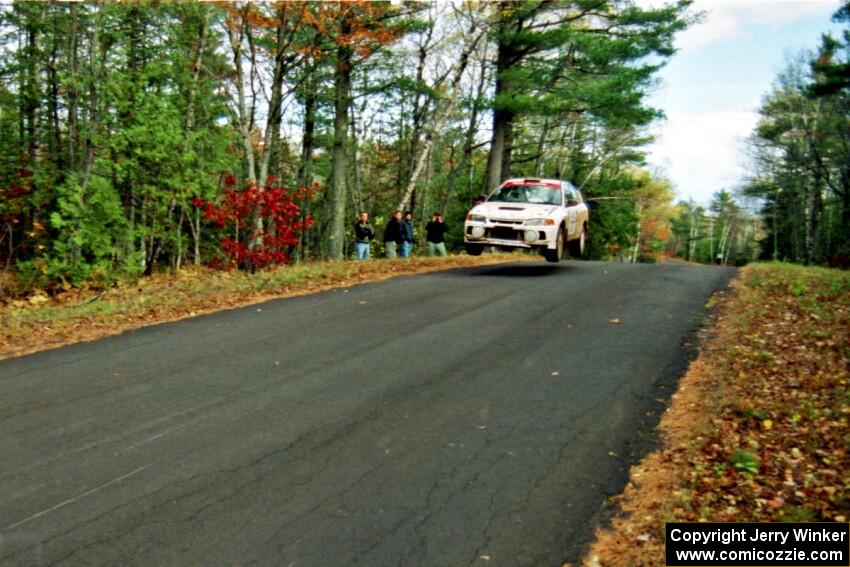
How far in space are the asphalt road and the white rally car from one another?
174 inches

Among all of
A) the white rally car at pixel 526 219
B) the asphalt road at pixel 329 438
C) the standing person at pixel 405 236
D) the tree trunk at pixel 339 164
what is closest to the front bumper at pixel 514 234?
the white rally car at pixel 526 219

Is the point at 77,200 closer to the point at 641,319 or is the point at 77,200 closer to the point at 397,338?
the point at 397,338

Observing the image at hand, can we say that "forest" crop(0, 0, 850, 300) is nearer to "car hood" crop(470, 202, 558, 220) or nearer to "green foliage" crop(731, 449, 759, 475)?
"car hood" crop(470, 202, 558, 220)

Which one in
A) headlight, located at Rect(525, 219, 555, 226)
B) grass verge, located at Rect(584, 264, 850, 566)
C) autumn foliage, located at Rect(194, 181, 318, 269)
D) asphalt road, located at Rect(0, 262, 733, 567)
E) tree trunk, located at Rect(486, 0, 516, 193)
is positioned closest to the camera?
asphalt road, located at Rect(0, 262, 733, 567)

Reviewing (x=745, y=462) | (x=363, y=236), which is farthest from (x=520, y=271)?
(x=745, y=462)

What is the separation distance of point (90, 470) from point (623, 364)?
5.47m

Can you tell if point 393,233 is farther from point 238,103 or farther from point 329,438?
point 329,438

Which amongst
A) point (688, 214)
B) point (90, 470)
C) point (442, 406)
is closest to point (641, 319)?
point (442, 406)

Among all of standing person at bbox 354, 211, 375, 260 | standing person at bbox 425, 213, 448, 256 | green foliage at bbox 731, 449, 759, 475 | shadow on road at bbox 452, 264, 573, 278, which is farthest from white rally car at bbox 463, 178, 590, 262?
green foliage at bbox 731, 449, 759, 475

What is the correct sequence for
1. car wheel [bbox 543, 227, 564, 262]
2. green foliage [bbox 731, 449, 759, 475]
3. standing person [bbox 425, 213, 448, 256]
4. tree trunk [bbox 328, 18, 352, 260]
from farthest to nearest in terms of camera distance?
standing person [bbox 425, 213, 448, 256], tree trunk [bbox 328, 18, 352, 260], car wheel [bbox 543, 227, 564, 262], green foliage [bbox 731, 449, 759, 475]

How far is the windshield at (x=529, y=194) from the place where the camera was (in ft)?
46.7

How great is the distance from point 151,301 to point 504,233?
7262mm

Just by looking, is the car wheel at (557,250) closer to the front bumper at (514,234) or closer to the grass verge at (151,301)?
the front bumper at (514,234)

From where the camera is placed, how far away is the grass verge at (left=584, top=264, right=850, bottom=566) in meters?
3.97
